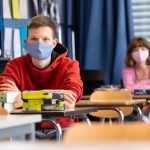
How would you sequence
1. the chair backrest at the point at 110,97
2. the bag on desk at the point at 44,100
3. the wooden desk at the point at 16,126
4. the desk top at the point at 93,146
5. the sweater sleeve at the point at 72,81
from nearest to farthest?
the desk top at the point at 93,146 < the wooden desk at the point at 16,126 < the bag on desk at the point at 44,100 < the sweater sleeve at the point at 72,81 < the chair backrest at the point at 110,97

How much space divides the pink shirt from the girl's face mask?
146 mm

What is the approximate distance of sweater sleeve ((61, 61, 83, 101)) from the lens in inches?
141

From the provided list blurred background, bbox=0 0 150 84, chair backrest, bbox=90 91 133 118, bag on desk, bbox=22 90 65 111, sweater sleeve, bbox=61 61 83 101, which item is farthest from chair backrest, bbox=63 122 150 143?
blurred background, bbox=0 0 150 84

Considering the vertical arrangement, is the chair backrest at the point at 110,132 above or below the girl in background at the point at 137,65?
below

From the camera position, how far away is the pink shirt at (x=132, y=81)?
6.30m

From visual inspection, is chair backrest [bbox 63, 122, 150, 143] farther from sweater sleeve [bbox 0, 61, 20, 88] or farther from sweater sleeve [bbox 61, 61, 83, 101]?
sweater sleeve [bbox 0, 61, 20, 88]

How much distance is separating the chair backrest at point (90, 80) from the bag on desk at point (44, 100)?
316cm

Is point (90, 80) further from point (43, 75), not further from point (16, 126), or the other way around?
point (16, 126)

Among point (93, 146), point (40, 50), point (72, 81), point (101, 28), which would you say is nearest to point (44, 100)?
point (72, 81)

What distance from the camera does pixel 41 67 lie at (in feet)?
12.4

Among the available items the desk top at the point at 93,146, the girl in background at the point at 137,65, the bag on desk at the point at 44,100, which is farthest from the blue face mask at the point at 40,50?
the desk top at the point at 93,146

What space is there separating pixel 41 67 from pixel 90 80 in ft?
8.58

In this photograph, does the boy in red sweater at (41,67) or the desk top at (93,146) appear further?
the boy in red sweater at (41,67)

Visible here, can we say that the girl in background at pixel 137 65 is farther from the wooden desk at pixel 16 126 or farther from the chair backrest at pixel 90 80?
the wooden desk at pixel 16 126
